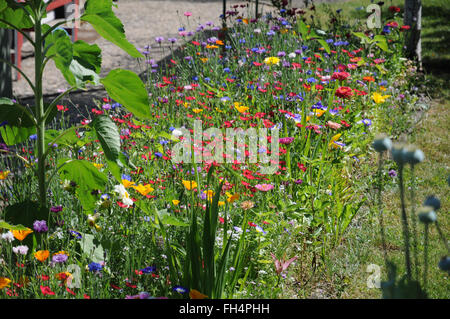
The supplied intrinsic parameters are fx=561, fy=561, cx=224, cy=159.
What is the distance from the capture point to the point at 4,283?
6.63 ft

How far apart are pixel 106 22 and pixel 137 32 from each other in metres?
6.47

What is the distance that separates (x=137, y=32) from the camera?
343 inches

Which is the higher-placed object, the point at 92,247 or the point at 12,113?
the point at 12,113

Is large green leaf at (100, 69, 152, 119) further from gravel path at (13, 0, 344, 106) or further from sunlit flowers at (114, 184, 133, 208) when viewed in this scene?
gravel path at (13, 0, 344, 106)

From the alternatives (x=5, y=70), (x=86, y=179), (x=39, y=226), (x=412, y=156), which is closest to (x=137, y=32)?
(x=5, y=70)

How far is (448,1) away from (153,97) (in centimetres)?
786

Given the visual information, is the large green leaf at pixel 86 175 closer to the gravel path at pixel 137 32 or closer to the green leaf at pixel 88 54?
the green leaf at pixel 88 54

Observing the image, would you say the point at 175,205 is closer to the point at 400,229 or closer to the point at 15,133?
the point at 15,133

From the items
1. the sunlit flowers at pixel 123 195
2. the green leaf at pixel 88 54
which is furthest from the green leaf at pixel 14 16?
the sunlit flowers at pixel 123 195

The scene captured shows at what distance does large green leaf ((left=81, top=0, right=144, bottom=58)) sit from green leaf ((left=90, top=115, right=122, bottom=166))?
0.33m

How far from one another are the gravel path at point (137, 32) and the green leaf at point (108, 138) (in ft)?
6.22

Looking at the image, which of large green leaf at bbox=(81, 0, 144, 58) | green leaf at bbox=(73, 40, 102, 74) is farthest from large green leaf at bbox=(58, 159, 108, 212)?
large green leaf at bbox=(81, 0, 144, 58)
